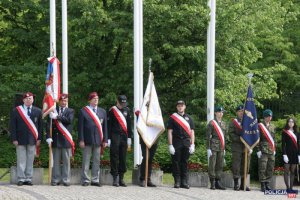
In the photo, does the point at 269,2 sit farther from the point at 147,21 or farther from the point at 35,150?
the point at 35,150

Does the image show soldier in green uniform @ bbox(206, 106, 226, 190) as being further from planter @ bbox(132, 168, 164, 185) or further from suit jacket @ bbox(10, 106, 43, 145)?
suit jacket @ bbox(10, 106, 43, 145)

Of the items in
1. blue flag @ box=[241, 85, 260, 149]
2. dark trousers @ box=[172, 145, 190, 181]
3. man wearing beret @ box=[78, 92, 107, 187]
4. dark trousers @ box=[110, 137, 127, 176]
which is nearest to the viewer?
man wearing beret @ box=[78, 92, 107, 187]

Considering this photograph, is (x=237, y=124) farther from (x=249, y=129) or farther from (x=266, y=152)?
(x=266, y=152)

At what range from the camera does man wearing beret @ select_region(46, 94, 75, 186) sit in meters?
15.8

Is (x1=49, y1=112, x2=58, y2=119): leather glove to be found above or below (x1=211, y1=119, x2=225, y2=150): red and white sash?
above

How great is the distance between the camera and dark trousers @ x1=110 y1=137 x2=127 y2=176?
53.0 ft

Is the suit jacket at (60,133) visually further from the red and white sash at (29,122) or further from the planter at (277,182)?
the planter at (277,182)

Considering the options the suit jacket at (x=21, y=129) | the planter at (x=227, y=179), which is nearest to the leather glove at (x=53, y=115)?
the suit jacket at (x=21, y=129)

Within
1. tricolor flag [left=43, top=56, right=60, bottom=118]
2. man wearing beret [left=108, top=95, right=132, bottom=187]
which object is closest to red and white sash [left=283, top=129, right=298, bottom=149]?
man wearing beret [left=108, top=95, right=132, bottom=187]

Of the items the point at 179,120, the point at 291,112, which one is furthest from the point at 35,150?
the point at 291,112

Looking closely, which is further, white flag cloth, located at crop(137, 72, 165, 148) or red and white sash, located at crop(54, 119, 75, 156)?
white flag cloth, located at crop(137, 72, 165, 148)

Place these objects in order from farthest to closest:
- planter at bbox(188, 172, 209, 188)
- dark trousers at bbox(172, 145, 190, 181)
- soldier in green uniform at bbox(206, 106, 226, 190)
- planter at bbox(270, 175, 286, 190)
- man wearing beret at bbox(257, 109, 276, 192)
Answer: planter at bbox(270, 175, 286, 190)
man wearing beret at bbox(257, 109, 276, 192)
planter at bbox(188, 172, 209, 188)
soldier in green uniform at bbox(206, 106, 226, 190)
dark trousers at bbox(172, 145, 190, 181)

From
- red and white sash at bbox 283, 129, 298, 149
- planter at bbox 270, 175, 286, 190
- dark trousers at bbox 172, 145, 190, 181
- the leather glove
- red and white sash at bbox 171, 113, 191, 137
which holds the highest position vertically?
the leather glove

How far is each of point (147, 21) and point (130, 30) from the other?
2.66ft
